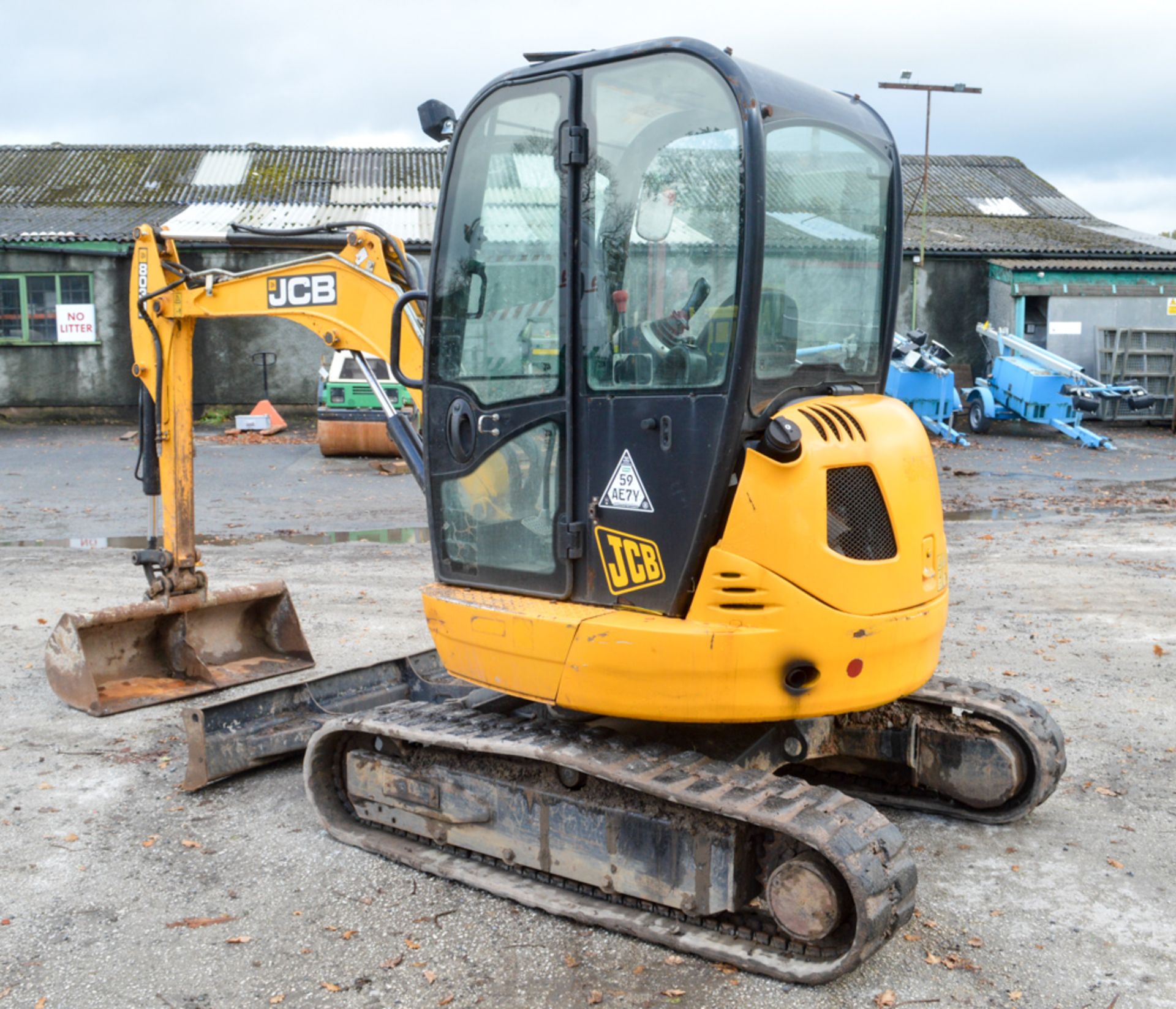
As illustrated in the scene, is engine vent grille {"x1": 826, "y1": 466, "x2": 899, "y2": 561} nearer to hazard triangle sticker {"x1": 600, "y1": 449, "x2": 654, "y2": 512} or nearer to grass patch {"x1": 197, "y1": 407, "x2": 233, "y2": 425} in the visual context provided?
hazard triangle sticker {"x1": 600, "y1": 449, "x2": 654, "y2": 512}

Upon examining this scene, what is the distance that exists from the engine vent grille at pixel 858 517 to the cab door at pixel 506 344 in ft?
2.99

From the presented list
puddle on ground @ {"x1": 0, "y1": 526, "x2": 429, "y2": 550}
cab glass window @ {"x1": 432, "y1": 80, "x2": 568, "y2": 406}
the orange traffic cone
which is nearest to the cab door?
cab glass window @ {"x1": 432, "y1": 80, "x2": 568, "y2": 406}

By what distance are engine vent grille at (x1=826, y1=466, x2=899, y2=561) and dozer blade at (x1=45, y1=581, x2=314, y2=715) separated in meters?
4.02

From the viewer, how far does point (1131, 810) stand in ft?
16.3

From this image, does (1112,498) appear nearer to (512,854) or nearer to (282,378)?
(512,854)

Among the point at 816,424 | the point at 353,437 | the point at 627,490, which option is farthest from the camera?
the point at 353,437

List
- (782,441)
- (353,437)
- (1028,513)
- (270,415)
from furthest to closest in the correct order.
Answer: (270,415)
(353,437)
(1028,513)
(782,441)

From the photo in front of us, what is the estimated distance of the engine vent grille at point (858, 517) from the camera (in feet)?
12.5

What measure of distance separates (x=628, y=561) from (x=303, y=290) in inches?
94.5

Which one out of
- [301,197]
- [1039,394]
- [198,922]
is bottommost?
[198,922]

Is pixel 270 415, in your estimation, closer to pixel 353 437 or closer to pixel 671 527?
pixel 353 437

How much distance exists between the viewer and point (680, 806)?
3887 millimetres

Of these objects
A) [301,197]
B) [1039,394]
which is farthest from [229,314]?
[301,197]

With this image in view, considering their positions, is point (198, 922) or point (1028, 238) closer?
point (198, 922)
